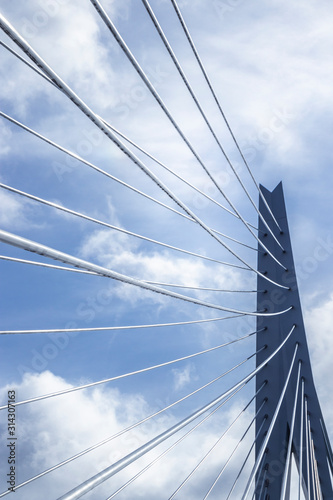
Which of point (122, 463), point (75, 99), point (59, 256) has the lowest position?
point (122, 463)

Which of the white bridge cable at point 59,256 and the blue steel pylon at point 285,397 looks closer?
the white bridge cable at point 59,256

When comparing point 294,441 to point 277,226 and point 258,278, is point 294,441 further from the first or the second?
point 277,226

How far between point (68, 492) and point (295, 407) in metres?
2.20

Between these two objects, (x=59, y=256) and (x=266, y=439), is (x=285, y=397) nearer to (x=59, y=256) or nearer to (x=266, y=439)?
(x=266, y=439)

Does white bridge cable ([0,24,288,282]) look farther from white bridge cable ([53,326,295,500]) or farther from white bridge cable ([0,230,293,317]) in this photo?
white bridge cable ([53,326,295,500])

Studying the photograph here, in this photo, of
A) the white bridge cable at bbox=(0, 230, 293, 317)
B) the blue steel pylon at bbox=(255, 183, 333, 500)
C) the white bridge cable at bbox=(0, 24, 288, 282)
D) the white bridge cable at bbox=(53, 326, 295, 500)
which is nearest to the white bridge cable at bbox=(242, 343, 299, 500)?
the blue steel pylon at bbox=(255, 183, 333, 500)

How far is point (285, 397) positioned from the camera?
2.97 metres

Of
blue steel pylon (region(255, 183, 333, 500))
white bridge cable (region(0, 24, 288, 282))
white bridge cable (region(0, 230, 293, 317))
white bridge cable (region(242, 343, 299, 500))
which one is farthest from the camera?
blue steel pylon (region(255, 183, 333, 500))

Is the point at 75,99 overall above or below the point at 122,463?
above

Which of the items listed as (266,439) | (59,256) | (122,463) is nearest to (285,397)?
(266,439)

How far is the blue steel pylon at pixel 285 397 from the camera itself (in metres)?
2.73

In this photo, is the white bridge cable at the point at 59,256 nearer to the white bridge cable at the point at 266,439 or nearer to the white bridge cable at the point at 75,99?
the white bridge cable at the point at 75,99

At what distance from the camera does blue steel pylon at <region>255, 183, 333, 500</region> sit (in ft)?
8.97

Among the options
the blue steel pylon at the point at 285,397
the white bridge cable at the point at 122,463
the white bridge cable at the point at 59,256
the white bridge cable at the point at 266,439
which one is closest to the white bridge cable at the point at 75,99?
the white bridge cable at the point at 59,256
